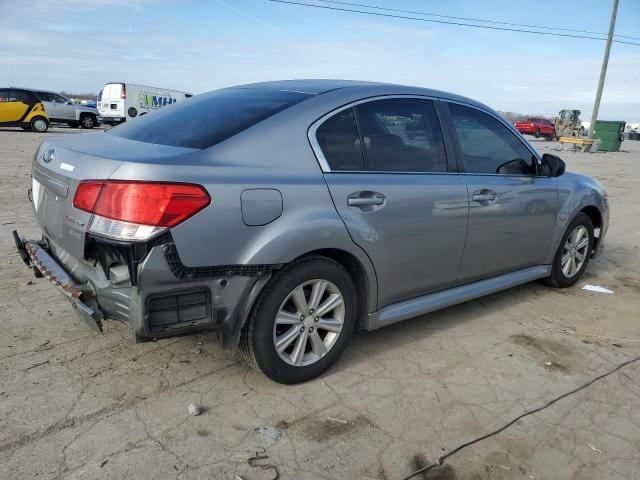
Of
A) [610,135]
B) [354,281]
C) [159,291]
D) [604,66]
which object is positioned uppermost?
[604,66]

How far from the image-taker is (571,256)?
5070 mm

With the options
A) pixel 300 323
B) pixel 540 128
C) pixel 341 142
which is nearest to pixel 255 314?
pixel 300 323

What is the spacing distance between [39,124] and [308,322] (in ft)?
72.8

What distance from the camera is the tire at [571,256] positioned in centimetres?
489

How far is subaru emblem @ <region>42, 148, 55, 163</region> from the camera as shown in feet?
10.1

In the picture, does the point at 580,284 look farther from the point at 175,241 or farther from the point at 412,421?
the point at 175,241

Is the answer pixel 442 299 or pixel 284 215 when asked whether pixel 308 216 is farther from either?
pixel 442 299

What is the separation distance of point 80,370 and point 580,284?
4.57 metres

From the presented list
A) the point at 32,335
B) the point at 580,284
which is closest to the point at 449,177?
the point at 580,284

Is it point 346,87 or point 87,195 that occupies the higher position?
point 346,87

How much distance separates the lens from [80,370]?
315 centimetres

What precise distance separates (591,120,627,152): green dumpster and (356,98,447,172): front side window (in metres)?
30.8

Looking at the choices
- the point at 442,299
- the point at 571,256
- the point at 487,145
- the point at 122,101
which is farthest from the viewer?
the point at 122,101

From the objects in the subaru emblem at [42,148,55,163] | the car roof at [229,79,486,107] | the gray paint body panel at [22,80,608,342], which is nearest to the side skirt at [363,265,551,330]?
the gray paint body panel at [22,80,608,342]
